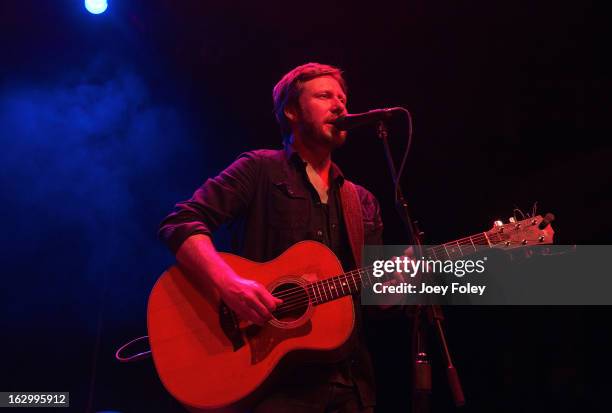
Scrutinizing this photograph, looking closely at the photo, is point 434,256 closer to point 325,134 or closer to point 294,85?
point 325,134

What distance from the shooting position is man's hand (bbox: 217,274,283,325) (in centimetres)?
215

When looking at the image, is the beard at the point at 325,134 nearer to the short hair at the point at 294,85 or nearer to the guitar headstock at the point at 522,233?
the short hair at the point at 294,85

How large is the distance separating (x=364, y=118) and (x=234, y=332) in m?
1.21

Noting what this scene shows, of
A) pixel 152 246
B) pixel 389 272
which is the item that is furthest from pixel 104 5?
pixel 389 272

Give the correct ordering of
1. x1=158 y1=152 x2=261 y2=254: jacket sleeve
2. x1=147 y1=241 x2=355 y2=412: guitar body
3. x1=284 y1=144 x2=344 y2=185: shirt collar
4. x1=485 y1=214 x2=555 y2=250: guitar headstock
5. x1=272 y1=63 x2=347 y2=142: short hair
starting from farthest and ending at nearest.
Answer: x1=272 y1=63 x2=347 y2=142: short hair < x1=284 y1=144 x2=344 y2=185: shirt collar < x1=158 y1=152 x2=261 y2=254: jacket sleeve < x1=485 y1=214 x2=555 y2=250: guitar headstock < x1=147 y1=241 x2=355 y2=412: guitar body

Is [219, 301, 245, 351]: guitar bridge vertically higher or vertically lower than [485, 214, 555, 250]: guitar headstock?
lower

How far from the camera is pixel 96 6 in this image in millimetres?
4516

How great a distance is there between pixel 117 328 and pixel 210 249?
7.53 feet

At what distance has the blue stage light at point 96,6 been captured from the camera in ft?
14.7

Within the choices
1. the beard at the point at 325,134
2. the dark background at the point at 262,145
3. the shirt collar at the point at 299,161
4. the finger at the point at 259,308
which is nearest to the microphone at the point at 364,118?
the beard at the point at 325,134

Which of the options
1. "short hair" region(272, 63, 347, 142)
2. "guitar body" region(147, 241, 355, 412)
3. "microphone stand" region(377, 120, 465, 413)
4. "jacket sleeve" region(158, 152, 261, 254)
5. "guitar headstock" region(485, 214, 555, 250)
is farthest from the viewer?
"short hair" region(272, 63, 347, 142)

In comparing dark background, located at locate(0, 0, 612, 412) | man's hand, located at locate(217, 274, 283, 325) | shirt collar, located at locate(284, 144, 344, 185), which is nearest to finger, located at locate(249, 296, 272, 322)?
man's hand, located at locate(217, 274, 283, 325)

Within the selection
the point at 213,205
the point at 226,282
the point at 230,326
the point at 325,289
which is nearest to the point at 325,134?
the point at 213,205

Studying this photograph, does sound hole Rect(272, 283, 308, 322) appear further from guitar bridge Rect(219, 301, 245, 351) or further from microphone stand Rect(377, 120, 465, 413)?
microphone stand Rect(377, 120, 465, 413)
